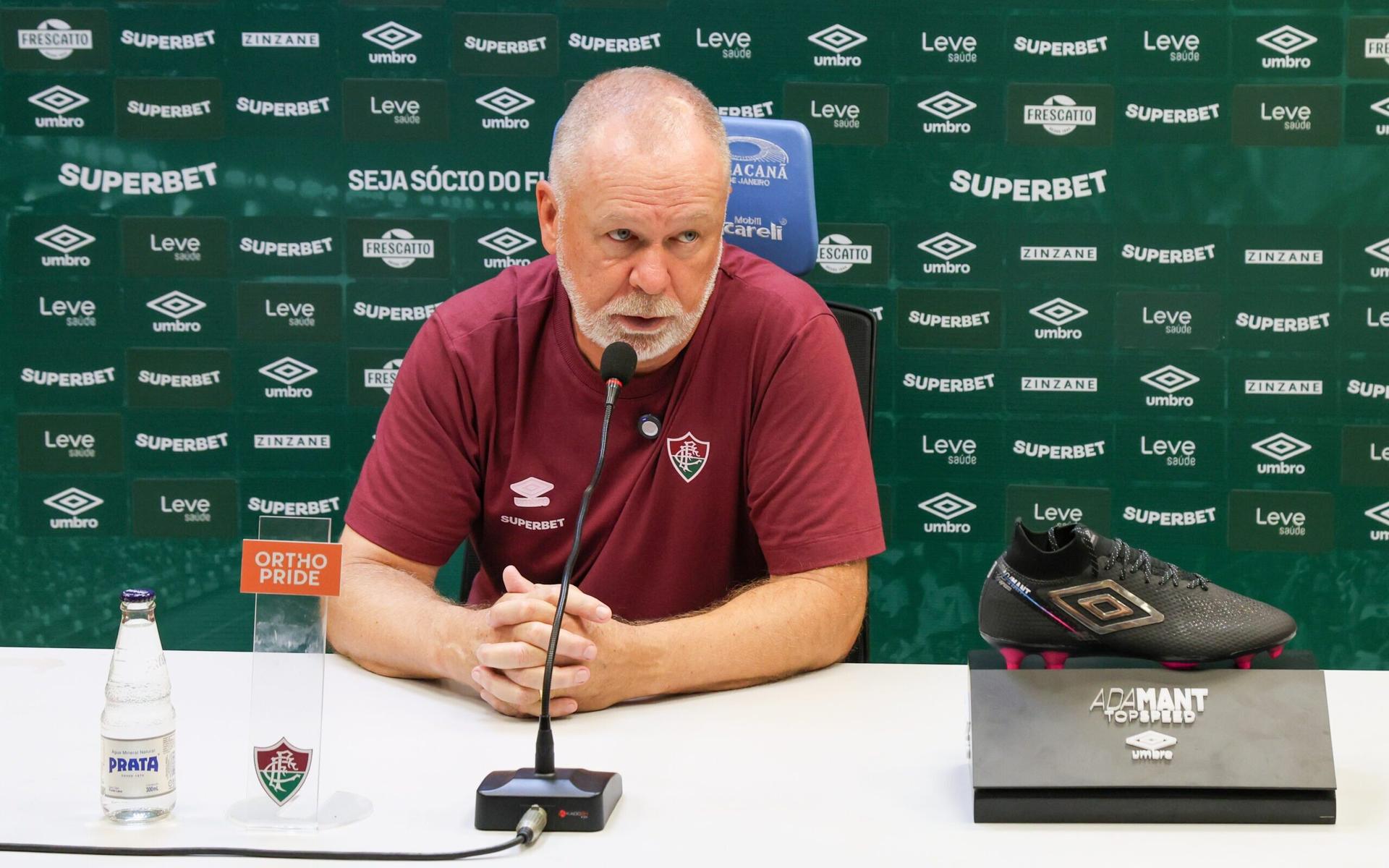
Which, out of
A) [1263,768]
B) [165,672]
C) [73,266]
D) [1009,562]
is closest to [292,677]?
[165,672]

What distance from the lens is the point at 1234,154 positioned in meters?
2.93

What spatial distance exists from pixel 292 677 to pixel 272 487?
2.30 metres

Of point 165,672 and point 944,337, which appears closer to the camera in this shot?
point 165,672

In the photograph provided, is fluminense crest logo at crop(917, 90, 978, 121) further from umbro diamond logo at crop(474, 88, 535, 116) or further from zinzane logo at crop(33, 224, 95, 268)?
zinzane logo at crop(33, 224, 95, 268)

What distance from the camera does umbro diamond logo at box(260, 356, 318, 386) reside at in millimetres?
3061

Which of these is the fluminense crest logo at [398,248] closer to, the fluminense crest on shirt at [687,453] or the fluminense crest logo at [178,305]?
the fluminense crest logo at [178,305]

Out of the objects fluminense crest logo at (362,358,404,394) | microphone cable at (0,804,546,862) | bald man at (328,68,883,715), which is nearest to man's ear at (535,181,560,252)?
bald man at (328,68,883,715)

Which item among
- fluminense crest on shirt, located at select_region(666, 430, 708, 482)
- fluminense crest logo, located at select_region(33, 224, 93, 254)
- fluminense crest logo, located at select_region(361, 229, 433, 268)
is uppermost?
fluminense crest on shirt, located at select_region(666, 430, 708, 482)

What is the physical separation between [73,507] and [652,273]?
2.25 metres

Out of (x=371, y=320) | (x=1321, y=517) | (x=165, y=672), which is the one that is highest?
(x=165, y=672)

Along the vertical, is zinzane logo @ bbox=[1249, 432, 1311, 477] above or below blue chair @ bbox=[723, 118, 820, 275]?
below

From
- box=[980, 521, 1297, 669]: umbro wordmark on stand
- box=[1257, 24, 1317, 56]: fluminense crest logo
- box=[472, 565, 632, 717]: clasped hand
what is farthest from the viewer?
box=[1257, 24, 1317, 56]: fluminense crest logo

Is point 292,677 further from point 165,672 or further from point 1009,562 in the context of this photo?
point 1009,562

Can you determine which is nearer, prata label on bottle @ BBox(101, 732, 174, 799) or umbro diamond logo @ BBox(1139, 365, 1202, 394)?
prata label on bottle @ BBox(101, 732, 174, 799)
